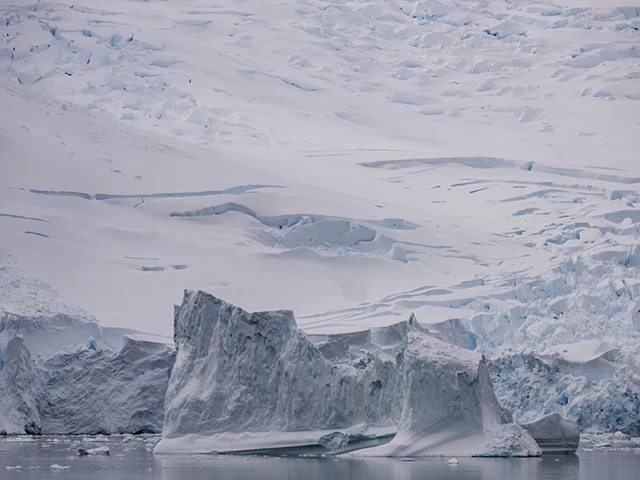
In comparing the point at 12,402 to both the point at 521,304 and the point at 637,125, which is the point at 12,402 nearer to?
the point at 521,304

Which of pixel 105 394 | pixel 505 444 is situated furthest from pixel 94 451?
pixel 505 444

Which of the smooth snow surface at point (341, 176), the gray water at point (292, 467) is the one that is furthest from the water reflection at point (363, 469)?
the smooth snow surface at point (341, 176)

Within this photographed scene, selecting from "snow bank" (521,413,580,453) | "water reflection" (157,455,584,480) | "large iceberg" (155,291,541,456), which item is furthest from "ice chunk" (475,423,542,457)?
"snow bank" (521,413,580,453)

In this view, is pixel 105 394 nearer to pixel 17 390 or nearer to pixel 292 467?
pixel 17 390

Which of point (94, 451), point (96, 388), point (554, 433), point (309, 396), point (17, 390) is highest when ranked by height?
point (96, 388)

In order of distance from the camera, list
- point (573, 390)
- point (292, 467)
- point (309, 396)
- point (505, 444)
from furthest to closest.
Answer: point (573, 390) < point (309, 396) < point (505, 444) < point (292, 467)

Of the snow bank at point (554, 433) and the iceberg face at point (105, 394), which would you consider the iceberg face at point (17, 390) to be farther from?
the snow bank at point (554, 433)

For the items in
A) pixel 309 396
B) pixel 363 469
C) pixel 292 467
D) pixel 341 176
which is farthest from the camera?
pixel 341 176
